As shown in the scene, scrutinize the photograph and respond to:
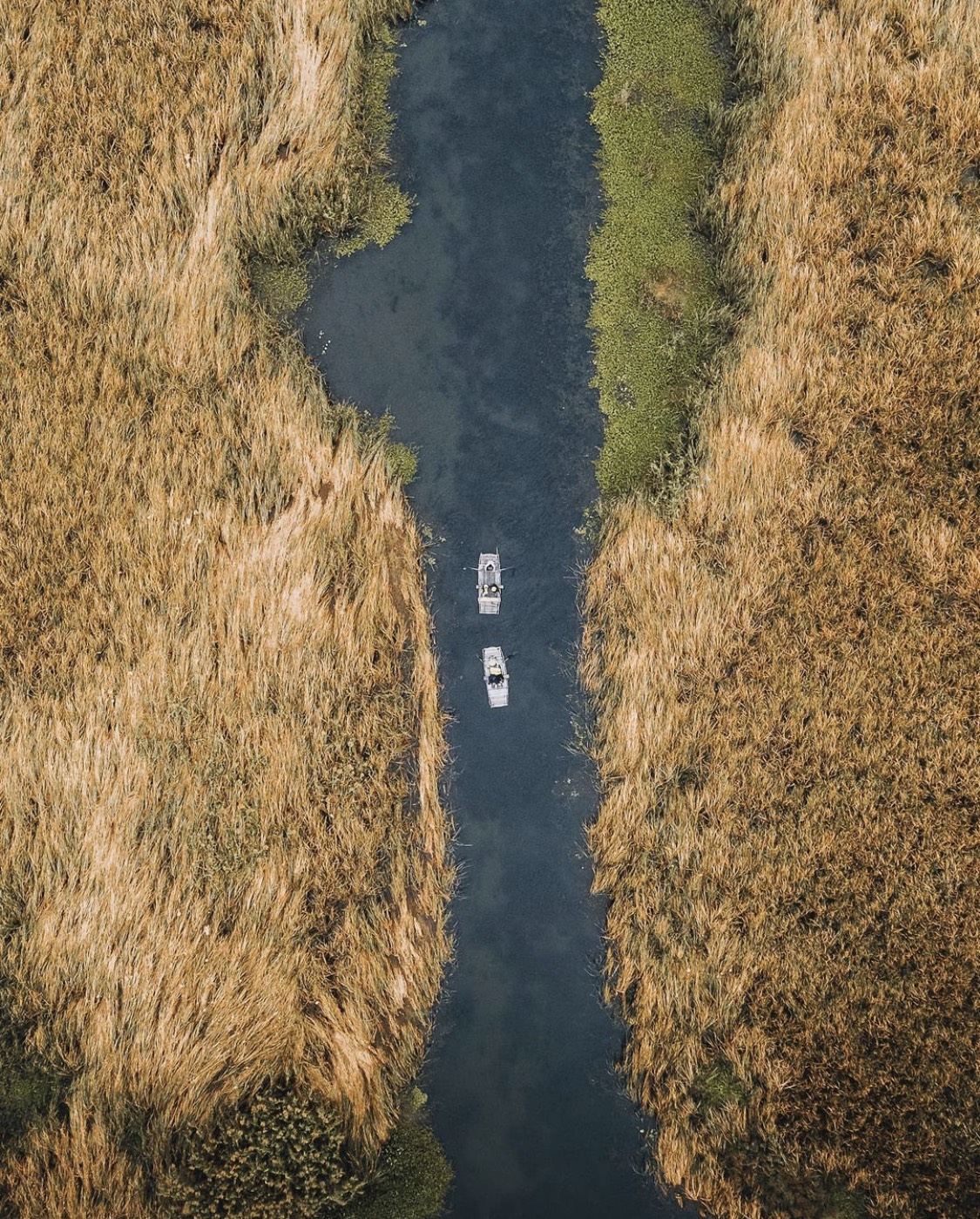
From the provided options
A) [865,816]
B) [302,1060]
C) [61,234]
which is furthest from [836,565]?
[61,234]

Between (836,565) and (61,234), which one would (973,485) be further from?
(61,234)

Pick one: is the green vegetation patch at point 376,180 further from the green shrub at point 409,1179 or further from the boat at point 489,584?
the green shrub at point 409,1179

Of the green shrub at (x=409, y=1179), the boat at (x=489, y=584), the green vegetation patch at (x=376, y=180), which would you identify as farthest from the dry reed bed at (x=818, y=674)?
the green vegetation patch at (x=376, y=180)

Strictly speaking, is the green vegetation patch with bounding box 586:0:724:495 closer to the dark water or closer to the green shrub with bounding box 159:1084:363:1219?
the dark water

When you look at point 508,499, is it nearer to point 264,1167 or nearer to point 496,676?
point 496,676

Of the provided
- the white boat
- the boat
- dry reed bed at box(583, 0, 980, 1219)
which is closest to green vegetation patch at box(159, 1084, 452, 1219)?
dry reed bed at box(583, 0, 980, 1219)
